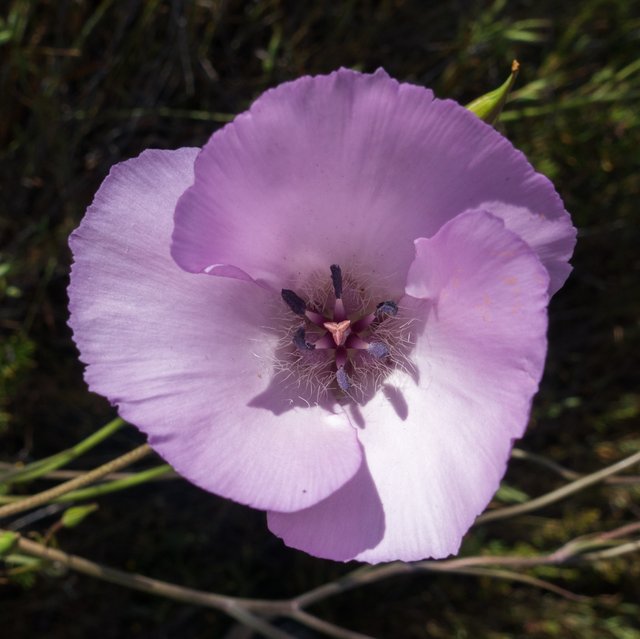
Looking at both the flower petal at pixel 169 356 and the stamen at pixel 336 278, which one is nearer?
the flower petal at pixel 169 356

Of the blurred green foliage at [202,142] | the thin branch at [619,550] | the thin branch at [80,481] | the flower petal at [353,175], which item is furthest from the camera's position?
the blurred green foliage at [202,142]

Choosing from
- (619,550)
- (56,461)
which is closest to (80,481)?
(56,461)

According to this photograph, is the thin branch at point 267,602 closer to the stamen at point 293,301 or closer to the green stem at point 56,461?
the green stem at point 56,461

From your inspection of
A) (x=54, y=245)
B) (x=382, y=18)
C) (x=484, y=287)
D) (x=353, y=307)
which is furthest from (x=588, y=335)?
(x=54, y=245)

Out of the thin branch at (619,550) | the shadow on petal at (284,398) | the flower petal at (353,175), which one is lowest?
the thin branch at (619,550)

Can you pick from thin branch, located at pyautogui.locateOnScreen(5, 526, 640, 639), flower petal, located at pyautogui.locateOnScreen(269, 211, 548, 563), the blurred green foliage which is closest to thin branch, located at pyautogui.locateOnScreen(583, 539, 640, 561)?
thin branch, located at pyautogui.locateOnScreen(5, 526, 640, 639)

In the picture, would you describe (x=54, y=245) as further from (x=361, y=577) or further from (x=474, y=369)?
(x=474, y=369)

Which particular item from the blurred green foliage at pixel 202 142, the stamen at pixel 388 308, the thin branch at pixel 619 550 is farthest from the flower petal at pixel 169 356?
Result: the thin branch at pixel 619 550

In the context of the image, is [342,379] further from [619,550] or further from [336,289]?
[619,550]
